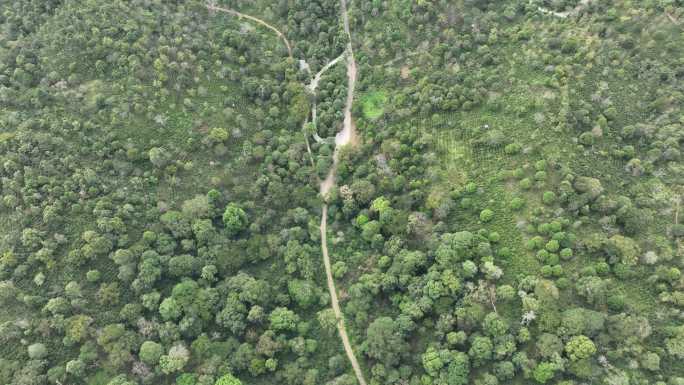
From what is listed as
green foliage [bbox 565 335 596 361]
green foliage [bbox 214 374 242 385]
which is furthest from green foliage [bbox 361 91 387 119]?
green foliage [bbox 214 374 242 385]

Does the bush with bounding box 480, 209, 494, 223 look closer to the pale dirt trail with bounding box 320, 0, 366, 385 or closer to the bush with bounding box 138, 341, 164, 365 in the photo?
the pale dirt trail with bounding box 320, 0, 366, 385

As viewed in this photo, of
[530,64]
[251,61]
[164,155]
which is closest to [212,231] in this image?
[164,155]

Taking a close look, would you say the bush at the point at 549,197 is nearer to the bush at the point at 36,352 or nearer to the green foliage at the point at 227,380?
A: the green foliage at the point at 227,380

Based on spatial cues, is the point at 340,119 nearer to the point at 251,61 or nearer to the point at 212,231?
the point at 251,61

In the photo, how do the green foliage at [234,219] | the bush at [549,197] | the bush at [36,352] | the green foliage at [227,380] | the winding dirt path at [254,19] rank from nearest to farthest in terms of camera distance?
the bush at [36,352], the green foliage at [227,380], the bush at [549,197], the green foliage at [234,219], the winding dirt path at [254,19]

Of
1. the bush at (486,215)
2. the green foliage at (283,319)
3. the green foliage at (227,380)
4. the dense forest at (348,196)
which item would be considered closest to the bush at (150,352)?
the dense forest at (348,196)

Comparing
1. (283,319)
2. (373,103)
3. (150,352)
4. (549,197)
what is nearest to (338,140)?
(373,103)
